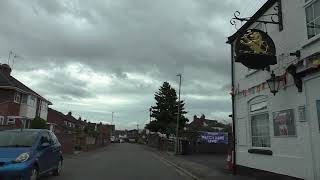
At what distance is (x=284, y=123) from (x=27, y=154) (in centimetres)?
797

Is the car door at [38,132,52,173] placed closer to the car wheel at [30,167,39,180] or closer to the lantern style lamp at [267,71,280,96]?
the car wheel at [30,167,39,180]

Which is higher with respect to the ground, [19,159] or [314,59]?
[314,59]

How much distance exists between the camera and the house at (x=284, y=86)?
1221cm

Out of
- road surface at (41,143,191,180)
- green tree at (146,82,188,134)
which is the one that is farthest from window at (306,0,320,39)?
green tree at (146,82,188,134)

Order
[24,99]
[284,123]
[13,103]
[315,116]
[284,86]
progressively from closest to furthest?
1. [315,116]
2. [284,86]
3. [284,123]
4. [13,103]
5. [24,99]

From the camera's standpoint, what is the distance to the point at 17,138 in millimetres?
13445

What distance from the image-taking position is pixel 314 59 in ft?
39.0

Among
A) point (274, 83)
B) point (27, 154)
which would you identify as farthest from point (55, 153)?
point (274, 83)

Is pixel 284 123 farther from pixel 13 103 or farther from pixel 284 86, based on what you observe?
pixel 13 103

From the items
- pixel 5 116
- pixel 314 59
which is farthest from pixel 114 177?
pixel 5 116

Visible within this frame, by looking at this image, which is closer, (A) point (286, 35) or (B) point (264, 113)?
(A) point (286, 35)

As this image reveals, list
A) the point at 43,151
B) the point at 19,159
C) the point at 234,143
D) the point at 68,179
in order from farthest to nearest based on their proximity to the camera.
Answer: the point at 234,143 < the point at 68,179 < the point at 43,151 < the point at 19,159

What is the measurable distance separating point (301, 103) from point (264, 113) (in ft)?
9.83

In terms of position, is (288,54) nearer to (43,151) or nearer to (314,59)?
(314,59)
